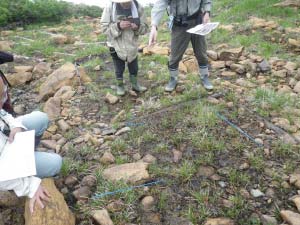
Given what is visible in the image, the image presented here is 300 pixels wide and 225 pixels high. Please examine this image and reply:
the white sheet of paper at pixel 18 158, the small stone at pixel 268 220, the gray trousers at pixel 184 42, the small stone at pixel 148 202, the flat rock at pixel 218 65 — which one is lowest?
the small stone at pixel 268 220

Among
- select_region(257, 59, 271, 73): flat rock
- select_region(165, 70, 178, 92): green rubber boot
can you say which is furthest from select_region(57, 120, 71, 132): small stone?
select_region(257, 59, 271, 73): flat rock

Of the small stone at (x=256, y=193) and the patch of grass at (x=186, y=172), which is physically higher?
the patch of grass at (x=186, y=172)

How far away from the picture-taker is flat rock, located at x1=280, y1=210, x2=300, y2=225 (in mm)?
2889

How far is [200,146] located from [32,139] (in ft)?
5.49

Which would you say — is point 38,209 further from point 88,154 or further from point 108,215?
point 88,154

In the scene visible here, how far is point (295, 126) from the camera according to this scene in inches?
163

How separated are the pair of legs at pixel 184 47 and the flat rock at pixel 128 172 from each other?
1.74 metres

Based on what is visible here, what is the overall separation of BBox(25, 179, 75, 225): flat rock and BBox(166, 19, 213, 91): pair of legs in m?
2.49

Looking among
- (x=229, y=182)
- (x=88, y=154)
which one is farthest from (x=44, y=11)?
(x=229, y=182)

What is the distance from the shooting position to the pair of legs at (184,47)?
4602mm

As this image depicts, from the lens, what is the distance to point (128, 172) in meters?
3.46

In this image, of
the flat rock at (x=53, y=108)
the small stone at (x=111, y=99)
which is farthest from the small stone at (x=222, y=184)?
the flat rock at (x=53, y=108)

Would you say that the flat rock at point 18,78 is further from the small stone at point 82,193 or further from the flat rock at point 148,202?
the flat rock at point 148,202

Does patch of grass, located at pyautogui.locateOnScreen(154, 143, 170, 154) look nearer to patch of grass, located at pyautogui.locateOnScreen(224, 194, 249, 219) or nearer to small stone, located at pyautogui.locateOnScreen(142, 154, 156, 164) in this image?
small stone, located at pyautogui.locateOnScreen(142, 154, 156, 164)
